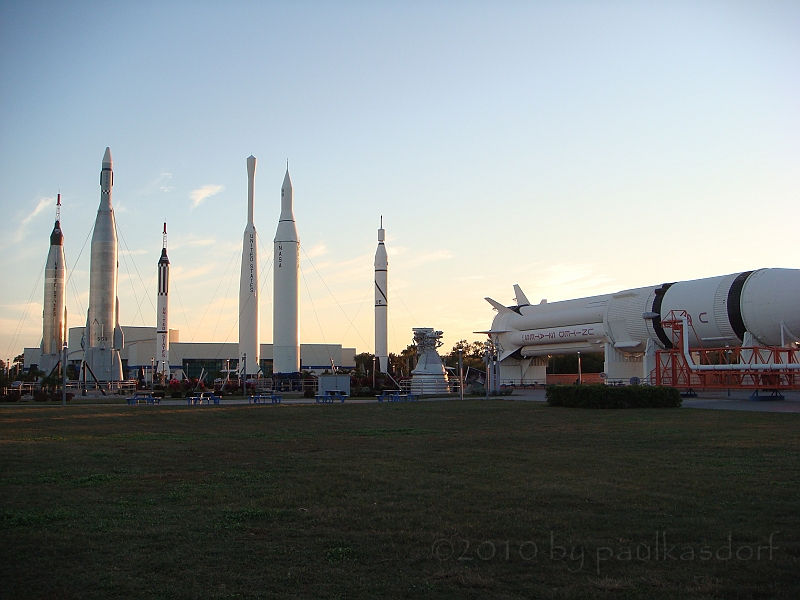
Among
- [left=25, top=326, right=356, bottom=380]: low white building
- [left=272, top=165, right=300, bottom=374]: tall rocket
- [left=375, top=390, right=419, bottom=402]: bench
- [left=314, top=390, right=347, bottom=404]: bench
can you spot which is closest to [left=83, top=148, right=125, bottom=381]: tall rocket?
[left=272, top=165, right=300, bottom=374]: tall rocket

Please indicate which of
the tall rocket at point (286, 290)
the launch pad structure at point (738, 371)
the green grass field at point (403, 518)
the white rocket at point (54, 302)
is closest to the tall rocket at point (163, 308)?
the white rocket at point (54, 302)

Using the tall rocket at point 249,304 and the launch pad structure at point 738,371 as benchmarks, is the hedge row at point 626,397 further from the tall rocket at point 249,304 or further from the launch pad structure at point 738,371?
the tall rocket at point 249,304

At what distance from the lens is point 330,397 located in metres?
34.8

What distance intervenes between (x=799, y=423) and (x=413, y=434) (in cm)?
962

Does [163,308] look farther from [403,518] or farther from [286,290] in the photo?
[403,518]

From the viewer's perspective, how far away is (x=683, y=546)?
20.0 ft

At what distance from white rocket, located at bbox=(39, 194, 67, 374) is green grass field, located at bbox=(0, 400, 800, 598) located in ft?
157

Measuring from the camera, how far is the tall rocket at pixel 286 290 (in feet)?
156

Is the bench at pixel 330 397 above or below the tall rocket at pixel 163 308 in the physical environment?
below

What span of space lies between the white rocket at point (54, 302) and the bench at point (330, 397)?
31678mm

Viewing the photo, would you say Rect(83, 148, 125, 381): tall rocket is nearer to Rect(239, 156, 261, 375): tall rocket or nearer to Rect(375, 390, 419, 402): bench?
Rect(239, 156, 261, 375): tall rocket

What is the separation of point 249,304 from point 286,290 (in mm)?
5115

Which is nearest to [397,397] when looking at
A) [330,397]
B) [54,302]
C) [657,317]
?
[330,397]

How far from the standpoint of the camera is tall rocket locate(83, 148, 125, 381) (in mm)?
50281
